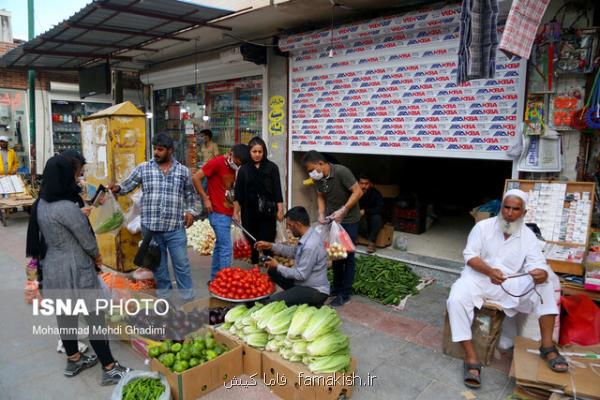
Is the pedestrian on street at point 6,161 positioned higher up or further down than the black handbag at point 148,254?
higher up

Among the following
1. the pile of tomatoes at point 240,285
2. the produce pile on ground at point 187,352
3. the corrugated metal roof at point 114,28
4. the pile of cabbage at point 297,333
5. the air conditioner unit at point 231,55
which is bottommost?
the produce pile on ground at point 187,352

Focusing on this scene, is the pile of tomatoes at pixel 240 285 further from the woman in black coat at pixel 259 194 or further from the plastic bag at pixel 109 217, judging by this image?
the plastic bag at pixel 109 217

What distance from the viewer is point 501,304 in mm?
3541

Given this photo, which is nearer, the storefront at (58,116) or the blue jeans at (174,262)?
the blue jeans at (174,262)

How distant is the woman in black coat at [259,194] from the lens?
16.6 ft

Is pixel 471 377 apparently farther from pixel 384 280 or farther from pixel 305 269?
pixel 384 280

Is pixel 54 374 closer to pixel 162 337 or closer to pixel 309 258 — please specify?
pixel 162 337

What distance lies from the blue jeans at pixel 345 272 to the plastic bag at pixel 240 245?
1395 mm

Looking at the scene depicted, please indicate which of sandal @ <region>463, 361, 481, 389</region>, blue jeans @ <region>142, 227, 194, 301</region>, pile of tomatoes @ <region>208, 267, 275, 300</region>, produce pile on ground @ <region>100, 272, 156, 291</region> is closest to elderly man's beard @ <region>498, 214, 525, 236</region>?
sandal @ <region>463, 361, 481, 389</region>

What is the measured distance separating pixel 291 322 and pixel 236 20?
15.8 feet

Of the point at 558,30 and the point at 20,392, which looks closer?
the point at 20,392

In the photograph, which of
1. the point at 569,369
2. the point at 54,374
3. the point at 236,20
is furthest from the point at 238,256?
the point at 569,369

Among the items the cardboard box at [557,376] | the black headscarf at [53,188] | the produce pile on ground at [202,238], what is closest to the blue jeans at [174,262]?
the black headscarf at [53,188]

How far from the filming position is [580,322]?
3598mm
